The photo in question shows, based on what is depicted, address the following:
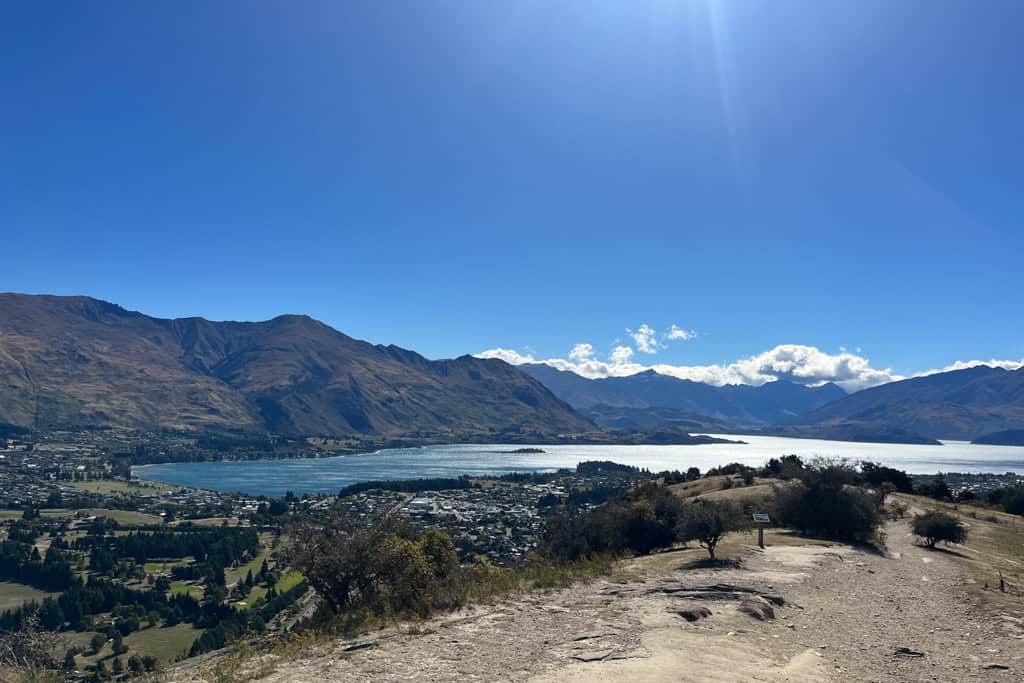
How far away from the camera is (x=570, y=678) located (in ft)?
38.0

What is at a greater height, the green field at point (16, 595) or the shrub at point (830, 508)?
the shrub at point (830, 508)

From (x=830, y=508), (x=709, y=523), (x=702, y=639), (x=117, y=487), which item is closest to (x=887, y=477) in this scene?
(x=830, y=508)

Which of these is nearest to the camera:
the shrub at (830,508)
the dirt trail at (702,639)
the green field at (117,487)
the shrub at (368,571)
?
the dirt trail at (702,639)

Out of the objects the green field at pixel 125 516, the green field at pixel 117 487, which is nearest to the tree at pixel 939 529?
the green field at pixel 125 516

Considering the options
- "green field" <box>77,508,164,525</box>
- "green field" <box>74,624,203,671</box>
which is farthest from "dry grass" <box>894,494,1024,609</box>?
"green field" <box>77,508,164,525</box>

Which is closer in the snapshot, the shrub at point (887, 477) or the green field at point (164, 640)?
the green field at point (164, 640)

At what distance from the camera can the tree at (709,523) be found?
2845cm

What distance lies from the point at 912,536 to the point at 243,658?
43102 millimetres

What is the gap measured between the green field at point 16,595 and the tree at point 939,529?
8445cm

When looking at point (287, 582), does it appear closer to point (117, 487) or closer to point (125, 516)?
point (125, 516)

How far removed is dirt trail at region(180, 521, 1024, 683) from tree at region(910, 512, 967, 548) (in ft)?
45.3

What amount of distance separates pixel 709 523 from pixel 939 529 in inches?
670

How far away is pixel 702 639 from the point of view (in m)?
14.6

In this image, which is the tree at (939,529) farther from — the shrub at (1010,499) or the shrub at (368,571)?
the shrub at (1010,499)
